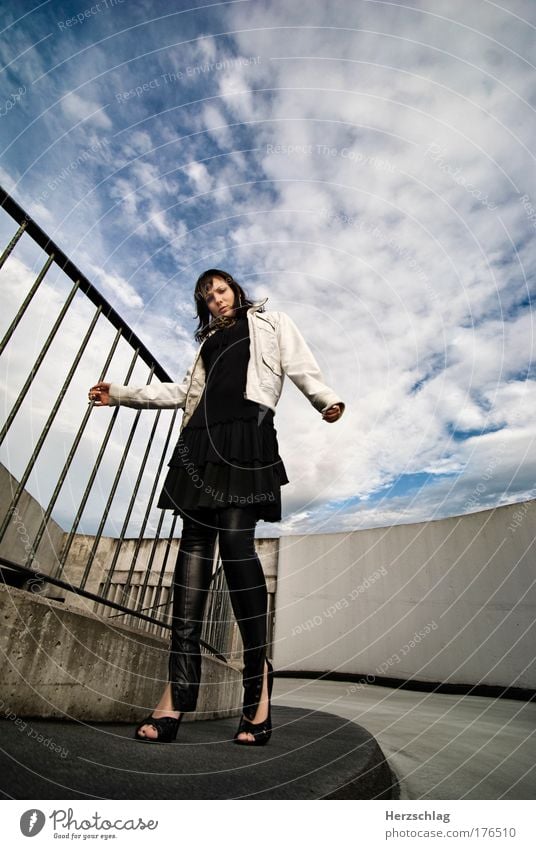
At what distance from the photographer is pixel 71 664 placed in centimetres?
110

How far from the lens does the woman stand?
43.6 inches

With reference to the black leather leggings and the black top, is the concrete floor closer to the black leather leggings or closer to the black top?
the black leather leggings

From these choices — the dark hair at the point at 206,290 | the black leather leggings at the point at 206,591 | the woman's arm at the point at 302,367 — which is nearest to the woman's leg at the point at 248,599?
the black leather leggings at the point at 206,591

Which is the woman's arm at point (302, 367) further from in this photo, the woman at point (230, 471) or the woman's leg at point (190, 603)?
the woman's leg at point (190, 603)

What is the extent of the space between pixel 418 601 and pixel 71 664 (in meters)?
5.98

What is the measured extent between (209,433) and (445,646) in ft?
19.2

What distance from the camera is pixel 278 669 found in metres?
6.72

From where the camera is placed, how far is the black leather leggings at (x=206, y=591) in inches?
43.5

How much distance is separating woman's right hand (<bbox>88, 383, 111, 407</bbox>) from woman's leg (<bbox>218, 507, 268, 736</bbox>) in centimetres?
81

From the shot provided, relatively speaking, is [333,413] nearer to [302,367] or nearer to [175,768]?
[302,367]

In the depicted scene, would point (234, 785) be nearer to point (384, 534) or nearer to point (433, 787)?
point (433, 787)

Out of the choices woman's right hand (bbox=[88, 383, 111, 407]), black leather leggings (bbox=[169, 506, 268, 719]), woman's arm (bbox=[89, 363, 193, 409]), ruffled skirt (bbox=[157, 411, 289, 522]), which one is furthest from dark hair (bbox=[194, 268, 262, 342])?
black leather leggings (bbox=[169, 506, 268, 719])

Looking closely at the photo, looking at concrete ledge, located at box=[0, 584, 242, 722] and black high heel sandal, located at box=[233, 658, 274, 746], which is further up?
concrete ledge, located at box=[0, 584, 242, 722]
